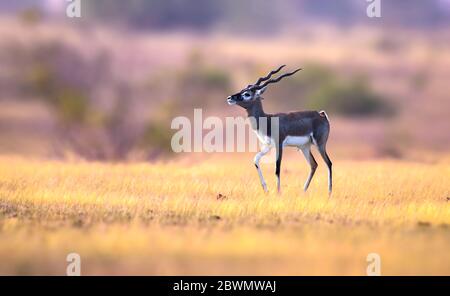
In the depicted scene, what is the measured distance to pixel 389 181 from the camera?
58.0 ft

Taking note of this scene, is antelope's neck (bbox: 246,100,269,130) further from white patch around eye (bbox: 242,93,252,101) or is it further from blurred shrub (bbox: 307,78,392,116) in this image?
Answer: blurred shrub (bbox: 307,78,392,116)

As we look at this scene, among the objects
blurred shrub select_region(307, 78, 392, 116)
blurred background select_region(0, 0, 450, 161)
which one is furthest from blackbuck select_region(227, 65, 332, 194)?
blurred shrub select_region(307, 78, 392, 116)

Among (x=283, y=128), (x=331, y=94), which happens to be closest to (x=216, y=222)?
(x=283, y=128)

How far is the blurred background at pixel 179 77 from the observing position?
2926cm

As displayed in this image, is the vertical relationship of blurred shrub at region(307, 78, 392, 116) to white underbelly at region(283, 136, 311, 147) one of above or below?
above

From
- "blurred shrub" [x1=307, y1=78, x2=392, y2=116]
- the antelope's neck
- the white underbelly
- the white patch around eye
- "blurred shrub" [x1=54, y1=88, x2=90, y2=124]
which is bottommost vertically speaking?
the white underbelly

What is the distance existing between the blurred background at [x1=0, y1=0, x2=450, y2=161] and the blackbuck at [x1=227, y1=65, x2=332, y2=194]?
10.8m

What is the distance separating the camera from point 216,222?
12758 mm

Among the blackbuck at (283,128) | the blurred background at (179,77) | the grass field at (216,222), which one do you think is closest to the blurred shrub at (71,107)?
the blurred background at (179,77)

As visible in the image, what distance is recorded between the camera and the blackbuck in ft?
53.1

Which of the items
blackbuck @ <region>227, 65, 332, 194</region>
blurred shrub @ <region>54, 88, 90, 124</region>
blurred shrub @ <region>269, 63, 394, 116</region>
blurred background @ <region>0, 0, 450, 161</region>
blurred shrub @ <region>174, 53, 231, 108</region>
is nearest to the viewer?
blackbuck @ <region>227, 65, 332, 194</region>

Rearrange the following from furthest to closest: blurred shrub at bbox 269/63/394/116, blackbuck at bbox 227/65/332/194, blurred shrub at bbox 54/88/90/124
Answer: blurred shrub at bbox 269/63/394/116 → blurred shrub at bbox 54/88/90/124 → blackbuck at bbox 227/65/332/194

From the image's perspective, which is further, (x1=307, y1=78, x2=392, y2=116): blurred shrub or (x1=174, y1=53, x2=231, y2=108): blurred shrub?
(x1=307, y1=78, x2=392, y2=116): blurred shrub
